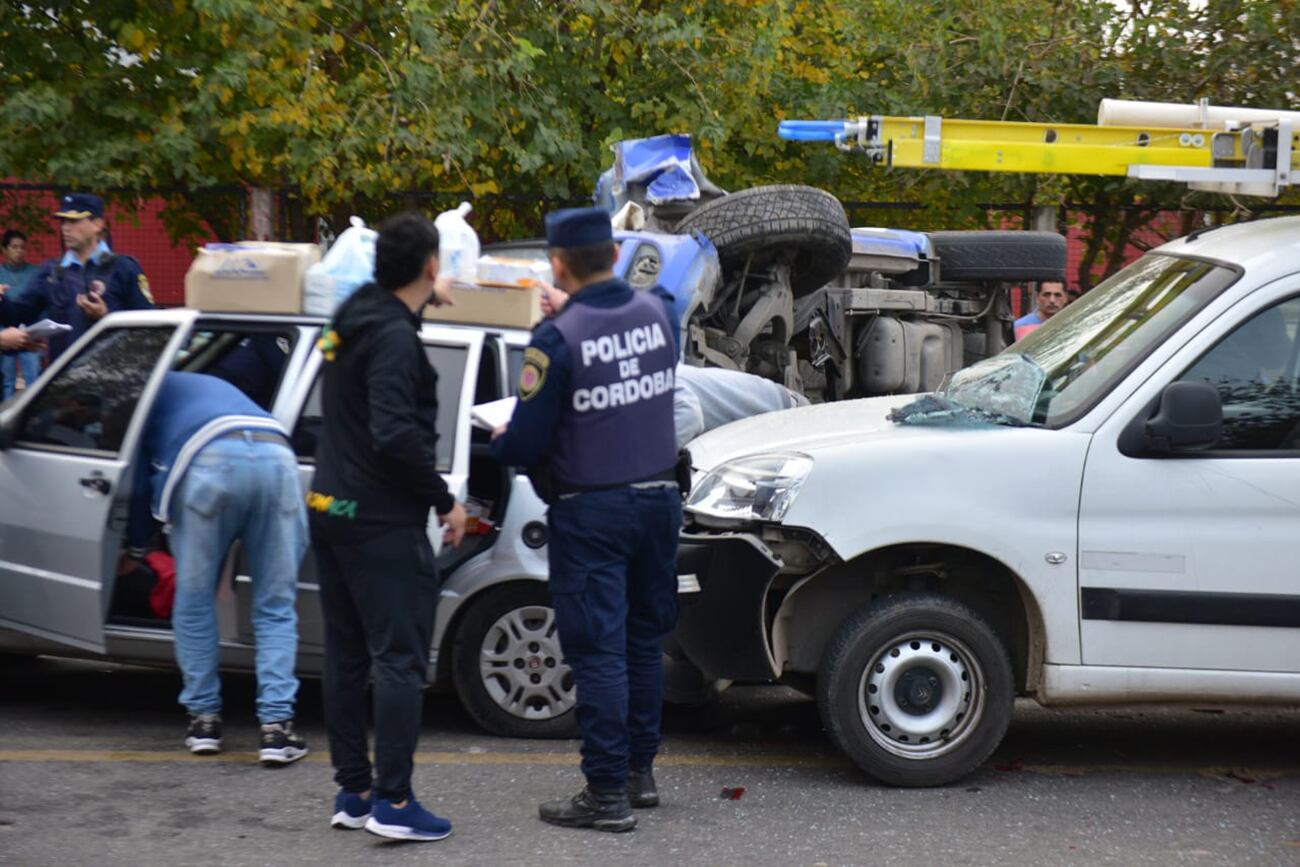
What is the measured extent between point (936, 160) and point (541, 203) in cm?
731

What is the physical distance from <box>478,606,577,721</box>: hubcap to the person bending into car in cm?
72

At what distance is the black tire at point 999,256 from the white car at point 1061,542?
5.00 m

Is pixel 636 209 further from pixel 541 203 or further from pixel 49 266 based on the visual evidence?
pixel 541 203

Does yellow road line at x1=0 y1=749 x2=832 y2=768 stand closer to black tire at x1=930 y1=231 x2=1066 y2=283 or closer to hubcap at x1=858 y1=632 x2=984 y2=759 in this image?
hubcap at x1=858 y1=632 x2=984 y2=759

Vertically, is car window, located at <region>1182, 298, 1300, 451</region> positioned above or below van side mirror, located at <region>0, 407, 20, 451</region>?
above

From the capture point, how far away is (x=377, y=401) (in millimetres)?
4855

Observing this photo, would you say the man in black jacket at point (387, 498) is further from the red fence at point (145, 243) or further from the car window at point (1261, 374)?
the red fence at point (145, 243)

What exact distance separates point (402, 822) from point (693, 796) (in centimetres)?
108

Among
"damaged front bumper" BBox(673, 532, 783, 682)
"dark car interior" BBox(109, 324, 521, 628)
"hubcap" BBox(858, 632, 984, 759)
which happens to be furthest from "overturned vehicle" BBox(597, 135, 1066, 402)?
"hubcap" BBox(858, 632, 984, 759)

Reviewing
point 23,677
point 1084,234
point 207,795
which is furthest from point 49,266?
point 1084,234

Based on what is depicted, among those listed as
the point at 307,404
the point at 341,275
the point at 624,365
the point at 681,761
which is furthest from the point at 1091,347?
the point at 307,404

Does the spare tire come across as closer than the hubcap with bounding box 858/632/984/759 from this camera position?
No

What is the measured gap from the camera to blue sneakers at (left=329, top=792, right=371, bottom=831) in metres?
5.20

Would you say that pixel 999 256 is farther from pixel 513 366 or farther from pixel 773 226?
pixel 513 366
